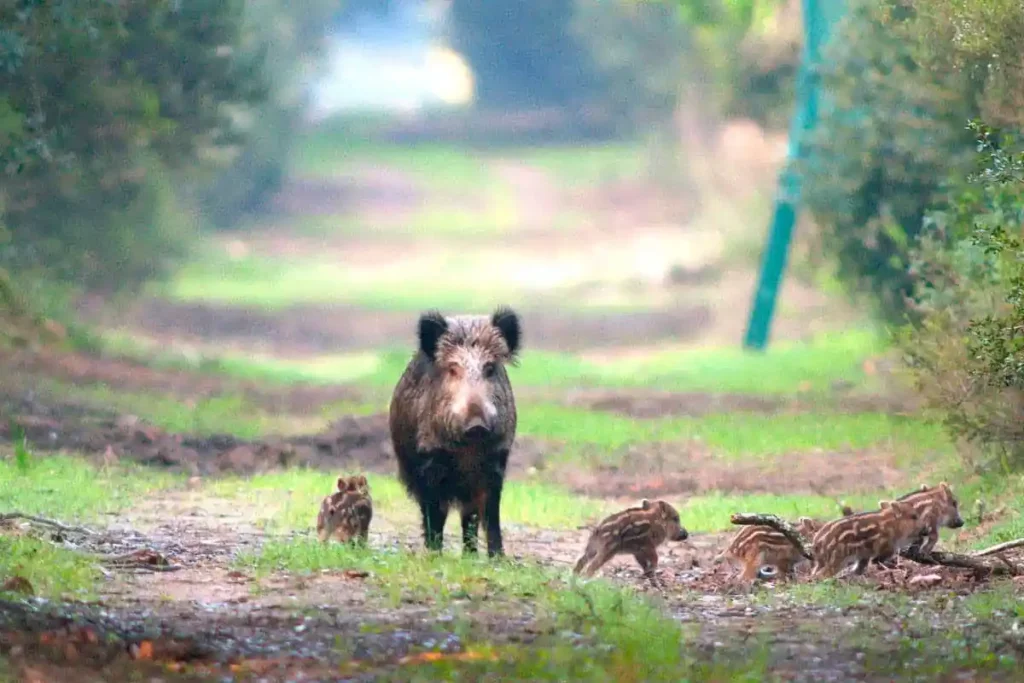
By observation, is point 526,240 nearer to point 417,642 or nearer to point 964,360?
point 964,360

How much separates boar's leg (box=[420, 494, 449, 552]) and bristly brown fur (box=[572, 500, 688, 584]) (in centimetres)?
110

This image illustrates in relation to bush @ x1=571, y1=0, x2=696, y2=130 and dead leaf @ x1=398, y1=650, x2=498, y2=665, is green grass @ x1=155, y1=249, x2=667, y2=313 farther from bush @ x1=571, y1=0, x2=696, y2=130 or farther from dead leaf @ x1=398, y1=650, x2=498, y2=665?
dead leaf @ x1=398, y1=650, x2=498, y2=665

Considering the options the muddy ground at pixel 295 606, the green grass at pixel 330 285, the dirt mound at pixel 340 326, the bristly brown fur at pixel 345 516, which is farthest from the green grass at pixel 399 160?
the bristly brown fur at pixel 345 516

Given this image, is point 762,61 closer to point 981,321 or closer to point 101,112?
point 101,112

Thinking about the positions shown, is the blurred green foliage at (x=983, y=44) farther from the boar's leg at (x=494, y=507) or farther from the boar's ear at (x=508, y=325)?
the boar's leg at (x=494, y=507)

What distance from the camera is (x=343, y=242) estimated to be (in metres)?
68.0

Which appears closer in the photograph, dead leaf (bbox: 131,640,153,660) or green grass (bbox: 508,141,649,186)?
dead leaf (bbox: 131,640,153,660)

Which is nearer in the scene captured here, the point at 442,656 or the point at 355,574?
the point at 442,656

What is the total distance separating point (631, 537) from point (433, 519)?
1516 mm

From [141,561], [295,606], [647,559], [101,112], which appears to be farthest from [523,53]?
[295,606]

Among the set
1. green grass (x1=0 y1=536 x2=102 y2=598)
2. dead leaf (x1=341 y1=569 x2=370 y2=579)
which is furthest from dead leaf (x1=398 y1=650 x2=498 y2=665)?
green grass (x1=0 y1=536 x2=102 y2=598)

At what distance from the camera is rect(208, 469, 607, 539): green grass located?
16.4 metres

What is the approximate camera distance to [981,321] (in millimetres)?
14586

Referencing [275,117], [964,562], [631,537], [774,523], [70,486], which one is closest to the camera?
[964,562]
